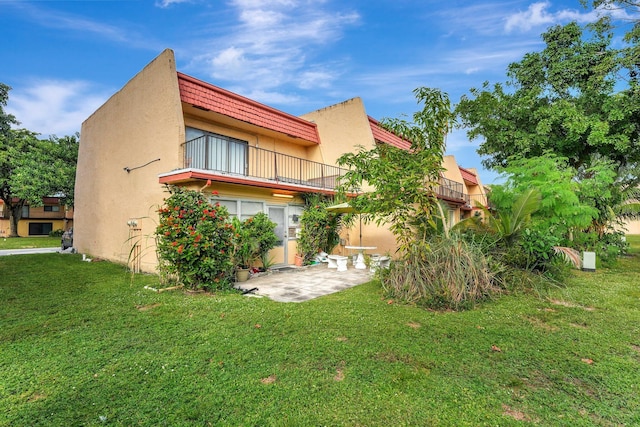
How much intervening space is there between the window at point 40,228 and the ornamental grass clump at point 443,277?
41.8m

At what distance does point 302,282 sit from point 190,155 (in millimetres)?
5800

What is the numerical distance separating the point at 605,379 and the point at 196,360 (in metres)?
4.67

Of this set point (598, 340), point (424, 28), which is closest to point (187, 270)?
point (598, 340)

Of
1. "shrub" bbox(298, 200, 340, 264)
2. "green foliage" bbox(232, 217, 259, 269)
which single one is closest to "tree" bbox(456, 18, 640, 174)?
"shrub" bbox(298, 200, 340, 264)

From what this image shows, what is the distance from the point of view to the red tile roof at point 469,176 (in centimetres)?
2608

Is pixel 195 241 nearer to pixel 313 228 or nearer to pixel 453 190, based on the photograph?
pixel 313 228

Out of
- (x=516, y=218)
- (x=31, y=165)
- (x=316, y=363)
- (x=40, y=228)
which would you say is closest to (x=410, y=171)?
(x=516, y=218)

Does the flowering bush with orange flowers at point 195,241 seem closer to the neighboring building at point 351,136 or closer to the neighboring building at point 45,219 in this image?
the neighboring building at point 351,136

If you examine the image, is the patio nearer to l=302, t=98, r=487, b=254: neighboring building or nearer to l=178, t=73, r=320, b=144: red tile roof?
l=302, t=98, r=487, b=254: neighboring building

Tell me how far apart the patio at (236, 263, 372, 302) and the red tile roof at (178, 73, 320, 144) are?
621 centimetres

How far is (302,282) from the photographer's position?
8773 mm

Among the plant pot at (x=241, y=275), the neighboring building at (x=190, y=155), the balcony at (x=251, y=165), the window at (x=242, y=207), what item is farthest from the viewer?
the balcony at (x=251, y=165)

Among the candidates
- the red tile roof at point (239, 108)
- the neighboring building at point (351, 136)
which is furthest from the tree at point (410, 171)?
the red tile roof at point (239, 108)

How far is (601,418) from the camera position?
2674 millimetres
